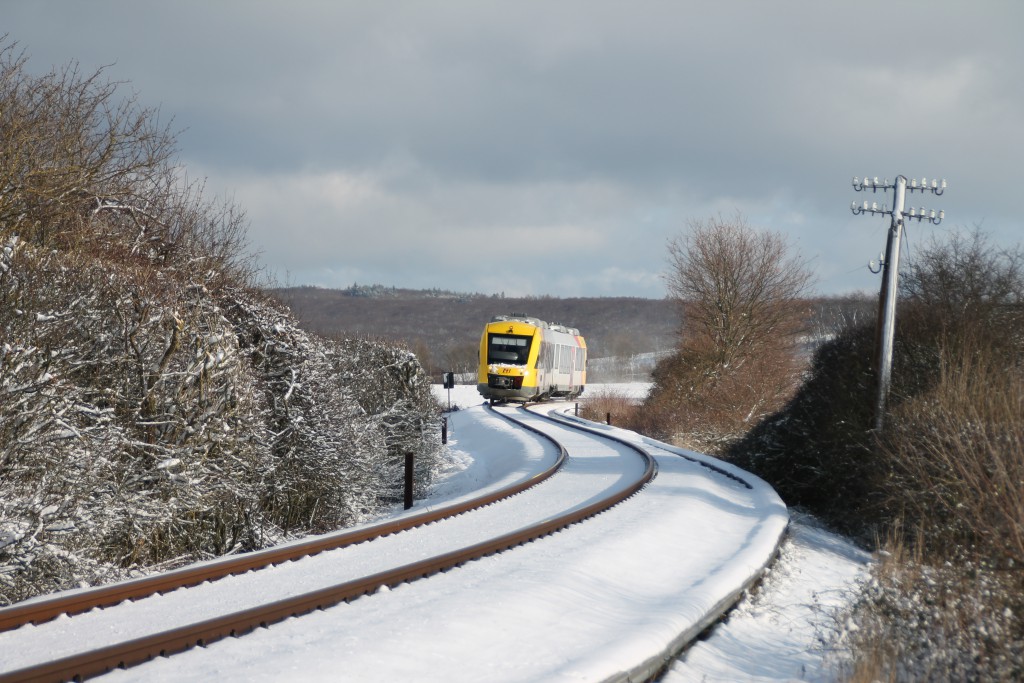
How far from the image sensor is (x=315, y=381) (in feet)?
55.9

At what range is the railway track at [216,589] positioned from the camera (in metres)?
5.90

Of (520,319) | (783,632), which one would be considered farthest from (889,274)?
(520,319)

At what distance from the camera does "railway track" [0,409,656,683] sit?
5.90 m

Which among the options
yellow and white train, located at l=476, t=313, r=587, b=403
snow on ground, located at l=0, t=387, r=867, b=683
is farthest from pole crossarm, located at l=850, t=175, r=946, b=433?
yellow and white train, located at l=476, t=313, r=587, b=403

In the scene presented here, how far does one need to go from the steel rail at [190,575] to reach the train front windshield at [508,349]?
2892 centimetres

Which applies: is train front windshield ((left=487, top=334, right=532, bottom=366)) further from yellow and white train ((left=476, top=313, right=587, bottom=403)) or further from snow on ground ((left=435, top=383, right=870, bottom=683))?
snow on ground ((left=435, top=383, right=870, bottom=683))

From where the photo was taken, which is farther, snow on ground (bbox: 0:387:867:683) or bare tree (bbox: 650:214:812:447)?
bare tree (bbox: 650:214:812:447)

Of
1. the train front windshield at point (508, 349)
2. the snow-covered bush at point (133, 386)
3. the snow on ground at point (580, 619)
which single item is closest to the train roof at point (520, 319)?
the train front windshield at point (508, 349)

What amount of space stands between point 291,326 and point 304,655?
1139cm

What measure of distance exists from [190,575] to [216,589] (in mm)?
360

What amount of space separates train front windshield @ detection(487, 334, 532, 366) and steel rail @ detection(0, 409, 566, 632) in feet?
94.9

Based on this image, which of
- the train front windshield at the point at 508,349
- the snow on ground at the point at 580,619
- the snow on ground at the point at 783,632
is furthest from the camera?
the train front windshield at the point at 508,349

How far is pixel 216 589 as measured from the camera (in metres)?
8.38

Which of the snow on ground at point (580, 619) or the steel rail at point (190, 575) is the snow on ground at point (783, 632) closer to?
the snow on ground at point (580, 619)
